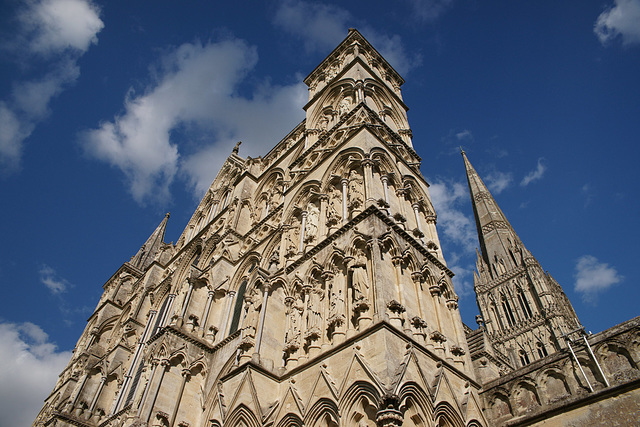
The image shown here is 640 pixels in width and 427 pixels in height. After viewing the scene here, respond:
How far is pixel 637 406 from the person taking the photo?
22.4 ft

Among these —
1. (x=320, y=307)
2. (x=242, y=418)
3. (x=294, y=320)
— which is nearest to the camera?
(x=242, y=418)

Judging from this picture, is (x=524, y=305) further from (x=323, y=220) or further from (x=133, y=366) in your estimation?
(x=323, y=220)

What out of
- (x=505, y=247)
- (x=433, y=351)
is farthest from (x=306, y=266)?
(x=505, y=247)

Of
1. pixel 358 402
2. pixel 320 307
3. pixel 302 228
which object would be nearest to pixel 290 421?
pixel 358 402

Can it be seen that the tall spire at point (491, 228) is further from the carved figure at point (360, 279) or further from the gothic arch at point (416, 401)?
the gothic arch at point (416, 401)

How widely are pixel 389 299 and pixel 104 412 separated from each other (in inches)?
608

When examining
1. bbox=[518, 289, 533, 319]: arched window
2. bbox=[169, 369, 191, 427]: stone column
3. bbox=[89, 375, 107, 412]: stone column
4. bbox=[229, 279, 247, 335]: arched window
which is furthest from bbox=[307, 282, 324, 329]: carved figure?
bbox=[518, 289, 533, 319]: arched window

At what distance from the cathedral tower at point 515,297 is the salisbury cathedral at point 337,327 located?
30.0 meters

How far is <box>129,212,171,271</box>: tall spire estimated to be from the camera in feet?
115

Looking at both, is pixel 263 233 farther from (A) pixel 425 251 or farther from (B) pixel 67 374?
(B) pixel 67 374

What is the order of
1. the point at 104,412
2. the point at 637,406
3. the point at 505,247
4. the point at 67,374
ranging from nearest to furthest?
1. the point at 637,406
2. the point at 104,412
3. the point at 67,374
4. the point at 505,247

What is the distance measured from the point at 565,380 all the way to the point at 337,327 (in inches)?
163

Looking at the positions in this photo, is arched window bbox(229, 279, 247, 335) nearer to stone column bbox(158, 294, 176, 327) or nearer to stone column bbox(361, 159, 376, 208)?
stone column bbox(158, 294, 176, 327)

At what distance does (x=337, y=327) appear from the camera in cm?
843
